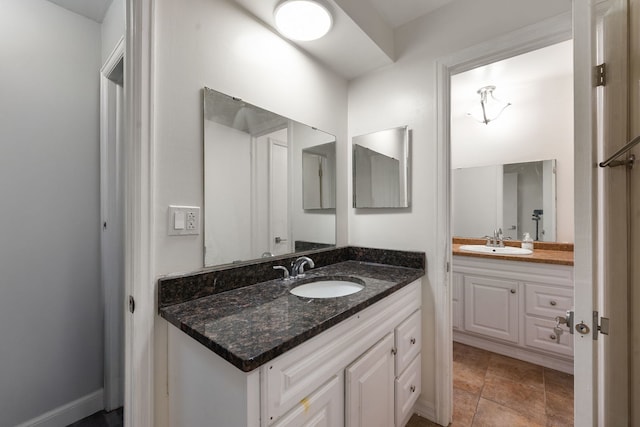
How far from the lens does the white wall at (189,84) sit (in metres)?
1.00

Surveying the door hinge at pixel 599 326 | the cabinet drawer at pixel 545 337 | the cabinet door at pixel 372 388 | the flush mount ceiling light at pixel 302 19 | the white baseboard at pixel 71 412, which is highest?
the flush mount ceiling light at pixel 302 19

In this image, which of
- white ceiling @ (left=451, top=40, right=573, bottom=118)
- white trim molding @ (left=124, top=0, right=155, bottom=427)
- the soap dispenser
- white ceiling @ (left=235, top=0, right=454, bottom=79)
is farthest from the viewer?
the soap dispenser

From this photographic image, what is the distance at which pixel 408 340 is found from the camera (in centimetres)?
142

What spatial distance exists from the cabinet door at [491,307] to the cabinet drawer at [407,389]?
1.06m

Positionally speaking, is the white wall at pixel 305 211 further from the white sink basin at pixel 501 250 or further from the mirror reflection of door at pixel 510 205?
the mirror reflection of door at pixel 510 205

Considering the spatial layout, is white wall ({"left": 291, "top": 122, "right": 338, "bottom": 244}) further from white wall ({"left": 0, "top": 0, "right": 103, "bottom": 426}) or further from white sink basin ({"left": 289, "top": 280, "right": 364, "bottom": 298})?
white wall ({"left": 0, "top": 0, "right": 103, "bottom": 426})

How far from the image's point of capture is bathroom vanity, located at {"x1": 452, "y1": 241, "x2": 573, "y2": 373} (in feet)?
6.42

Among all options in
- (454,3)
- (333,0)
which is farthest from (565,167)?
(333,0)

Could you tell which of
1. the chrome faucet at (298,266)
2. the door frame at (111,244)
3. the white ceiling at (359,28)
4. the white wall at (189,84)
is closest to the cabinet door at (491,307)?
the chrome faucet at (298,266)

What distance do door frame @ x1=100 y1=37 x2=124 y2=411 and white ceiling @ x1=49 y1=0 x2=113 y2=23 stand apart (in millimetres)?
301

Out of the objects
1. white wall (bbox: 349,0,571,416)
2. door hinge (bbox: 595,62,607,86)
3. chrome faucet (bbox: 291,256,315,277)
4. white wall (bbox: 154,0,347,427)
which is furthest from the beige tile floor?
door hinge (bbox: 595,62,607,86)

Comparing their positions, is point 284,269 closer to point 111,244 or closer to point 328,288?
point 328,288

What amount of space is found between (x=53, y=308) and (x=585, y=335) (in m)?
2.31

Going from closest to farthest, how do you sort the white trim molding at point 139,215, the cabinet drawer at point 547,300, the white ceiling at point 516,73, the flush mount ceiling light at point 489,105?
1. the white trim molding at point 139,215
2. the cabinet drawer at point 547,300
3. the white ceiling at point 516,73
4. the flush mount ceiling light at point 489,105
